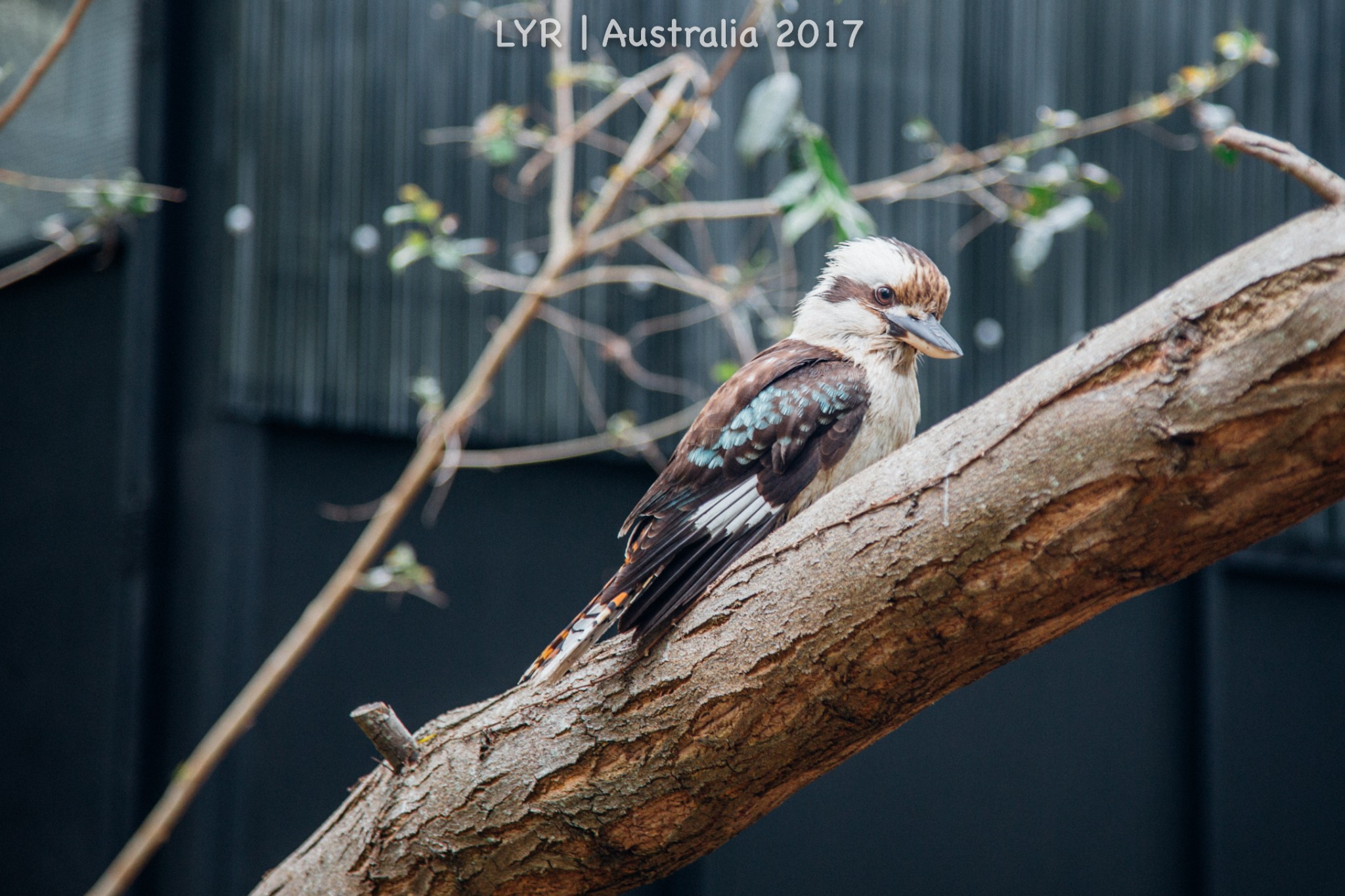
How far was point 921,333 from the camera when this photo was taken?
85.6 inches

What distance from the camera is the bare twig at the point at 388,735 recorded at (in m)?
1.73

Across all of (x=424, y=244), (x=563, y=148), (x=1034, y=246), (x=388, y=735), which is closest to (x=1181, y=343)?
(x=388, y=735)

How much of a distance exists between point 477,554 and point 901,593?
8.49 ft

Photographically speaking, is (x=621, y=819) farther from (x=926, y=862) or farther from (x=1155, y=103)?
(x=926, y=862)

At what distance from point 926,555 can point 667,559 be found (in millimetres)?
527

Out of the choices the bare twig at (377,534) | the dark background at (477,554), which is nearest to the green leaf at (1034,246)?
the bare twig at (377,534)

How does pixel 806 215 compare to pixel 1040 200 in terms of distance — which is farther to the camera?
pixel 1040 200

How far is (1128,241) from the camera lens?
440 centimetres

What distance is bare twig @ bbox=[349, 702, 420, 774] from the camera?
173cm

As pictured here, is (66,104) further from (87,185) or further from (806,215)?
(806,215)

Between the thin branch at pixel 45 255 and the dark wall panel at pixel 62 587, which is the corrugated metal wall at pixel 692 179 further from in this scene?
the dark wall panel at pixel 62 587

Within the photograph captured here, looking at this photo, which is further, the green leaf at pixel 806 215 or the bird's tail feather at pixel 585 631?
the green leaf at pixel 806 215

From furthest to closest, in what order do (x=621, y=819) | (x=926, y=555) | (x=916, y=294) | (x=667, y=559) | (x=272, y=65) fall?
1. (x=272, y=65)
2. (x=916, y=294)
3. (x=667, y=559)
4. (x=621, y=819)
5. (x=926, y=555)

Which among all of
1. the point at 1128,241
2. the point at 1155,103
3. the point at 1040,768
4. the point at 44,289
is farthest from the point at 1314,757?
the point at 44,289
